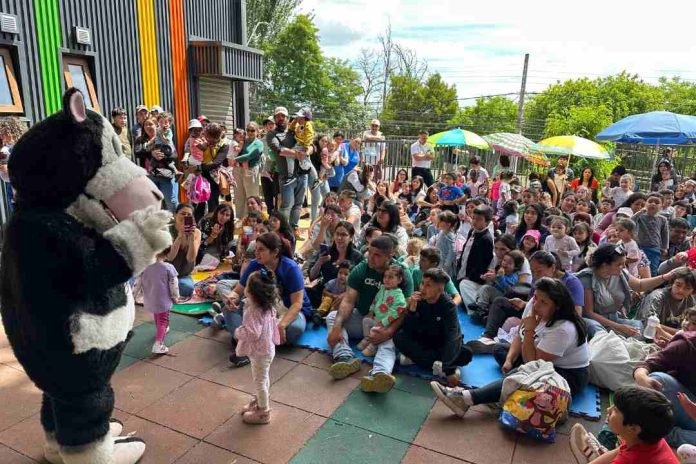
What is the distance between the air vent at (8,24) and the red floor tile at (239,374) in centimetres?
570

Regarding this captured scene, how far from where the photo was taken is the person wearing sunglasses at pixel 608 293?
4.66 metres

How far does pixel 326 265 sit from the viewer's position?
5703mm

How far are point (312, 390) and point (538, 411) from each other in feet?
5.55

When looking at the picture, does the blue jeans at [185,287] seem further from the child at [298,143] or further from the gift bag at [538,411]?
the gift bag at [538,411]

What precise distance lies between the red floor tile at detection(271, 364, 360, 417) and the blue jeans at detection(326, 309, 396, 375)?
8.7 inches

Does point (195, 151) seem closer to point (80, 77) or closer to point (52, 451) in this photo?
point (80, 77)

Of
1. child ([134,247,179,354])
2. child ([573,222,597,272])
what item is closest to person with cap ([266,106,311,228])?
child ([134,247,179,354])

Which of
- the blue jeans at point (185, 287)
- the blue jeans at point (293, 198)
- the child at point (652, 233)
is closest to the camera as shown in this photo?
the blue jeans at point (185, 287)

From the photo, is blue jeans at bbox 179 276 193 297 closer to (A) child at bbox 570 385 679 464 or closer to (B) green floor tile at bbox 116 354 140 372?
(B) green floor tile at bbox 116 354 140 372

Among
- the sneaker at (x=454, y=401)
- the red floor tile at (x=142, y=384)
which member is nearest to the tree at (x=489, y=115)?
the sneaker at (x=454, y=401)

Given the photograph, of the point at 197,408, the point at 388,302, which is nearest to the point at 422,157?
the point at 388,302

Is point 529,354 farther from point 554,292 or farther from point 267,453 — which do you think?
point 267,453

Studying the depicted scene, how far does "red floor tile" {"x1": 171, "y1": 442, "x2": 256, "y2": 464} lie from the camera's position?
122 inches

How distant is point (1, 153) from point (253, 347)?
481cm
